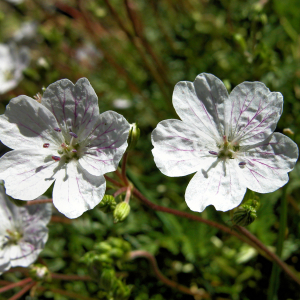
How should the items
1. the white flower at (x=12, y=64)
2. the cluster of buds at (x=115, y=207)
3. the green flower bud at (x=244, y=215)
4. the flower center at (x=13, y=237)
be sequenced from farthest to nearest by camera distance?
the white flower at (x=12, y=64) → the flower center at (x=13, y=237) → the cluster of buds at (x=115, y=207) → the green flower bud at (x=244, y=215)

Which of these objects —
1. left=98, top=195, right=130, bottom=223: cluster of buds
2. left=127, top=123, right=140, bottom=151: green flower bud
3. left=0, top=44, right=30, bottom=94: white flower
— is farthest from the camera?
left=0, top=44, right=30, bottom=94: white flower

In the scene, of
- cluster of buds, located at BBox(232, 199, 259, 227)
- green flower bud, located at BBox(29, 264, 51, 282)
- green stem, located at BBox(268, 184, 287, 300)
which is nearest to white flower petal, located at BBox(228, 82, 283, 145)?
cluster of buds, located at BBox(232, 199, 259, 227)

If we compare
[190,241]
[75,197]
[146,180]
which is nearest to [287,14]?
[146,180]

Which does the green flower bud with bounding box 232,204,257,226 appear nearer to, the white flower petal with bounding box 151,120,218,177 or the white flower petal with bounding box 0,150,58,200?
the white flower petal with bounding box 151,120,218,177

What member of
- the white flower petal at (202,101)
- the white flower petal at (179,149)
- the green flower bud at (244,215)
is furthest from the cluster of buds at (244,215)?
the white flower petal at (202,101)

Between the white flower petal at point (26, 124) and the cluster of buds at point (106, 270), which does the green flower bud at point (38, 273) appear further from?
the white flower petal at point (26, 124)
